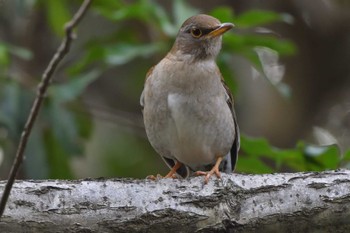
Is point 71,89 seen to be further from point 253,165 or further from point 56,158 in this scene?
point 253,165

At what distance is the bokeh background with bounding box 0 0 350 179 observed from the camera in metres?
7.52

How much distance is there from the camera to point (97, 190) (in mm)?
4934

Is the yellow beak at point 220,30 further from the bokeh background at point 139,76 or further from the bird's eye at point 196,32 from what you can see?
the bokeh background at point 139,76

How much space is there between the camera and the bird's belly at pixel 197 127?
604 cm

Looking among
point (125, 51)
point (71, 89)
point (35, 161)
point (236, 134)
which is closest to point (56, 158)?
point (35, 161)

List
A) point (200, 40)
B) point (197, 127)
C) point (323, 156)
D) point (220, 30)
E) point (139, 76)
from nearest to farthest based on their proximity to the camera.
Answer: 1. point (323, 156)
2. point (197, 127)
3. point (220, 30)
4. point (200, 40)
5. point (139, 76)

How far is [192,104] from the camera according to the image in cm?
608

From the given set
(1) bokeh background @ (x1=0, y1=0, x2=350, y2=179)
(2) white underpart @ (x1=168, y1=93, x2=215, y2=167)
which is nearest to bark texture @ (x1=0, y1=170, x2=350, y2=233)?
(2) white underpart @ (x1=168, y1=93, x2=215, y2=167)

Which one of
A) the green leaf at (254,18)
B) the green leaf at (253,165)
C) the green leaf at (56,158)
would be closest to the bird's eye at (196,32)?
the green leaf at (254,18)

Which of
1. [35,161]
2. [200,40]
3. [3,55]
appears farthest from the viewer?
[35,161]

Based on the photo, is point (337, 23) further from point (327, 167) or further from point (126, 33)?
point (327, 167)

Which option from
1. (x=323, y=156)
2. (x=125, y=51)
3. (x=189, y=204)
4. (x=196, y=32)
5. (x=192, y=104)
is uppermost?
(x=125, y=51)

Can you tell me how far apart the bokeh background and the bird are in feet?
2.05

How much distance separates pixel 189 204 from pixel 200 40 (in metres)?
1.87
